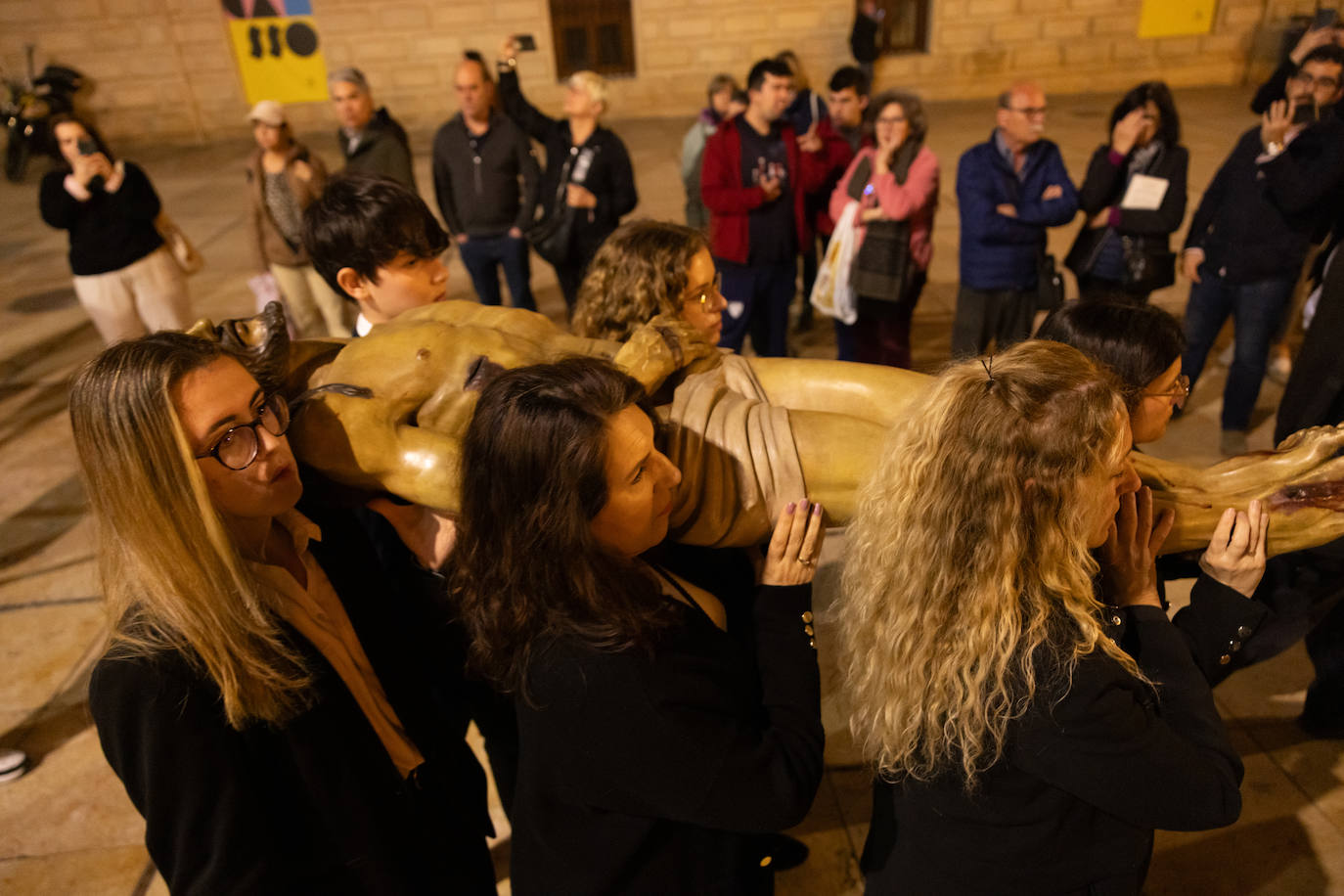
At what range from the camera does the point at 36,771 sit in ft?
9.73

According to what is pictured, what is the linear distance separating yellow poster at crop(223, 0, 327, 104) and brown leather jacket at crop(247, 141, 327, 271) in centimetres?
974

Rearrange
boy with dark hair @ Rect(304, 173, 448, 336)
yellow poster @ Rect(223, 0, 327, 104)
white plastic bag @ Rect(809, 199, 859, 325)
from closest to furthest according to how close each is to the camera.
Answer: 1. boy with dark hair @ Rect(304, 173, 448, 336)
2. white plastic bag @ Rect(809, 199, 859, 325)
3. yellow poster @ Rect(223, 0, 327, 104)

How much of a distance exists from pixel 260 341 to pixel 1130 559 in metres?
1.63

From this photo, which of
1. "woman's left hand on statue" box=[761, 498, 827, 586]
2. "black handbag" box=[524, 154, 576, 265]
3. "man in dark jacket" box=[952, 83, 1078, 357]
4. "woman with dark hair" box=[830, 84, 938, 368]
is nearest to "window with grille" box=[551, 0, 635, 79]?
"black handbag" box=[524, 154, 576, 265]

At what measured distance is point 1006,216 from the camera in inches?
167

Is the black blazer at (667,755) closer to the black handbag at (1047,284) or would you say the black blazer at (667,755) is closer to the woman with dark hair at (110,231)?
the black handbag at (1047,284)

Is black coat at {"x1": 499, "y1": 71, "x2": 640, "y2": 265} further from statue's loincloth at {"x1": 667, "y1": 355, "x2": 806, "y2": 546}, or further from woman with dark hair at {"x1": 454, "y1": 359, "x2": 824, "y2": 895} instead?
woman with dark hair at {"x1": 454, "y1": 359, "x2": 824, "y2": 895}

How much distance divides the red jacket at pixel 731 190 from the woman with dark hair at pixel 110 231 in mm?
2892

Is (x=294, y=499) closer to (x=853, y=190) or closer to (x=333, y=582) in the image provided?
(x=333, y=582)

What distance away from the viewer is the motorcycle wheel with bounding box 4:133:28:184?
12141mm

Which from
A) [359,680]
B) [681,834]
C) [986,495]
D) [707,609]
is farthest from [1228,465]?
[359,680]

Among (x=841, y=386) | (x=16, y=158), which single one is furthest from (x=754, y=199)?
(x=16, y=158)

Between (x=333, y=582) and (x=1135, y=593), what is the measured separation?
4.89ft

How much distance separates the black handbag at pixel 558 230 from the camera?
5004 millimetres
